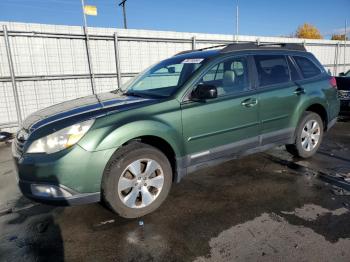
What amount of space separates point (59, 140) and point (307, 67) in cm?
401

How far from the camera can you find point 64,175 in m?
2.73

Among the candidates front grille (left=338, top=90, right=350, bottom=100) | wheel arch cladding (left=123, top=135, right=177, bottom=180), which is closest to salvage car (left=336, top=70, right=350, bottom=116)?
front grille (left=338, top=90, right=350, bottom=100)

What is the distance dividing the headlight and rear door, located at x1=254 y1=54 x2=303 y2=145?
94.9 inches

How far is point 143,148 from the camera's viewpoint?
10.2ft

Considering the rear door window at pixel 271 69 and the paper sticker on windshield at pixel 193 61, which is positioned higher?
the paper sticker on windshield at pixel 193 61

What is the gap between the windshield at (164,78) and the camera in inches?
143

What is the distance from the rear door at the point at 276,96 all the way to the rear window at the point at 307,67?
0.63 ft

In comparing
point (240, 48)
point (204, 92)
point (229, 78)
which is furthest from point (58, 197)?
point (240, 48)

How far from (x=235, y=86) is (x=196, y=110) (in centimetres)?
78

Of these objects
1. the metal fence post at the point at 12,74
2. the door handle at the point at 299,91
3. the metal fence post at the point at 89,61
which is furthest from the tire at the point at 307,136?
the metal fence post at the point at 12,74

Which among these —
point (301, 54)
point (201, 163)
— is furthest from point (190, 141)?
point (301, 54)

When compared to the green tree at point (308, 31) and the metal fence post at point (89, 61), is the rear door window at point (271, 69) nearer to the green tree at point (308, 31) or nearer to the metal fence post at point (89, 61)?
the metal fence post at point (89, 61)

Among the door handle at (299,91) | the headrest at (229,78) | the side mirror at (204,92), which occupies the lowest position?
the door handle at (299,91)

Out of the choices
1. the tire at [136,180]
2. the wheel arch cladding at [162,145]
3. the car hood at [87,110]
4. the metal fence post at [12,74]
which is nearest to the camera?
the tire at [136,180]
